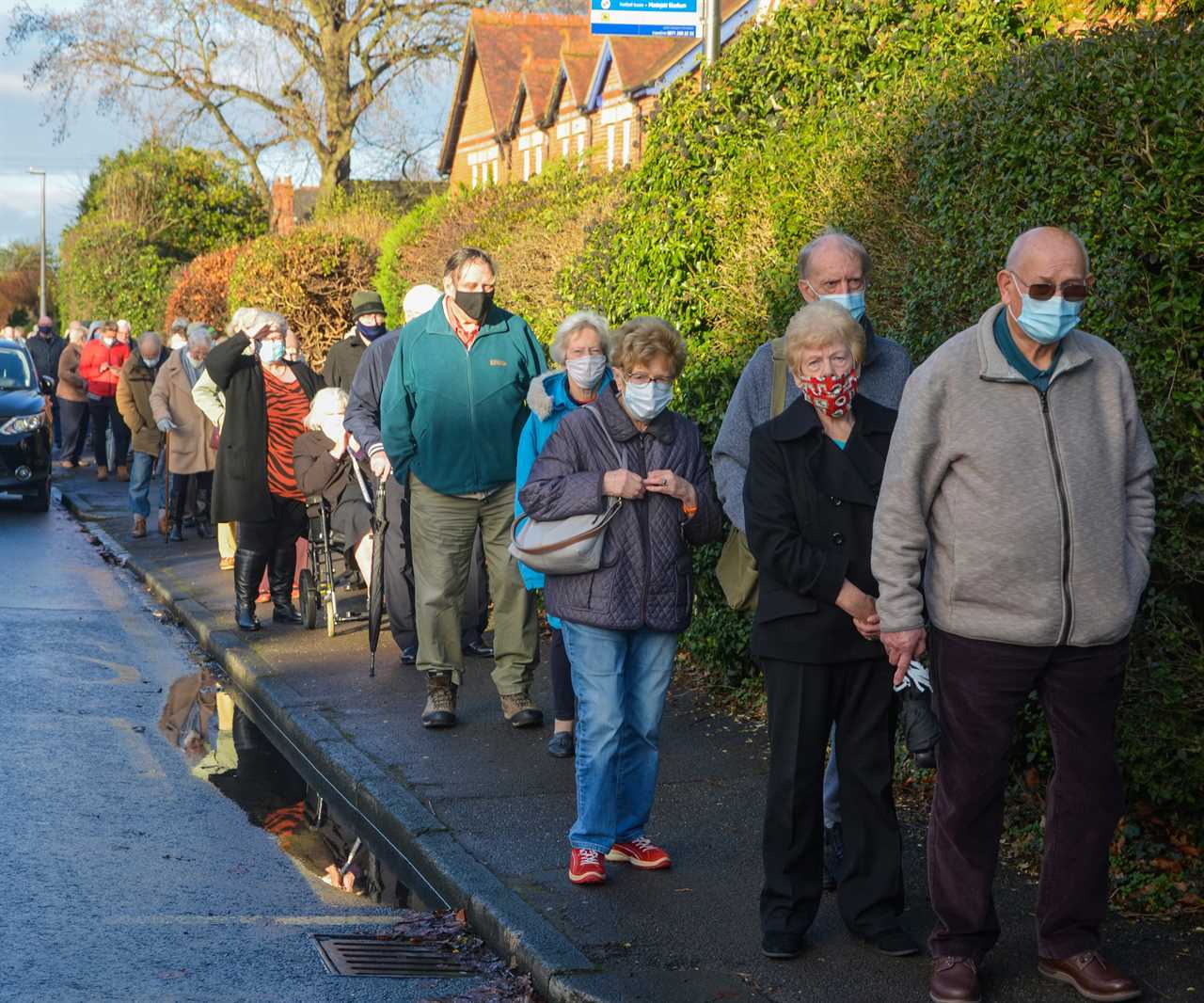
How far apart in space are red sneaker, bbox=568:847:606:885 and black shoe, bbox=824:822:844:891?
0.75 m

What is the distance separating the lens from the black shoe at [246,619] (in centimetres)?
1121

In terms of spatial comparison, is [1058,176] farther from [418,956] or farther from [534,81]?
[534,81]

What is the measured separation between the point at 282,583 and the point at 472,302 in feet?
14.2

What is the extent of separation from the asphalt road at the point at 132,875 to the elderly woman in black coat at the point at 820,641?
1.11 metres

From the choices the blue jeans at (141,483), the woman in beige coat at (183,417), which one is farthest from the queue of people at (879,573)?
the blue jeans at (141,483)

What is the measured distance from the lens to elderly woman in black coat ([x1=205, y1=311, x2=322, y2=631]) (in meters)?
11.2

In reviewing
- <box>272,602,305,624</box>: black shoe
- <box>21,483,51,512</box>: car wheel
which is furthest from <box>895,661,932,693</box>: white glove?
<box>21,483,51,512</box>: car wheel

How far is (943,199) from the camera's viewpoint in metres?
6.16

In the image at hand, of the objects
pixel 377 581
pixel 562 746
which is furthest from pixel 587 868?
pixel 377 581

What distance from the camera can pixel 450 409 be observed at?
8.09 meters

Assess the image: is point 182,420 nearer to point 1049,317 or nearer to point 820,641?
point 820,641

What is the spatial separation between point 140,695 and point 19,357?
13408mm

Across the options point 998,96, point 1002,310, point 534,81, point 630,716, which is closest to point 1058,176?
point 998,96

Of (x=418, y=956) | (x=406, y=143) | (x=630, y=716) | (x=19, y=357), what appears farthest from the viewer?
(x=406, y=143)
